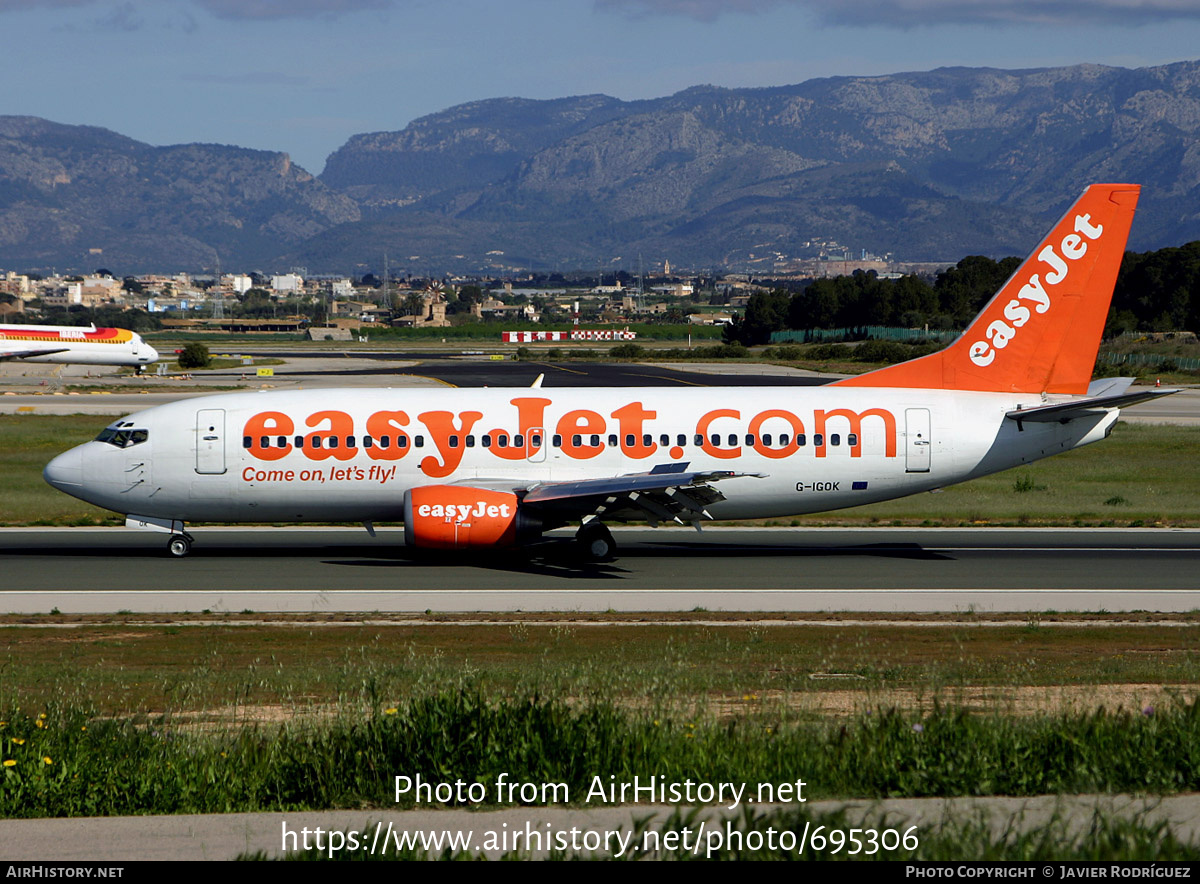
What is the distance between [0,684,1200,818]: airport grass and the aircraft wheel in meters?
17.6

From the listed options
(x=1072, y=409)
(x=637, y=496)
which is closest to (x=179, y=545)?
(x=637, y=496)

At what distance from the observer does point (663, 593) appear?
26.6 m

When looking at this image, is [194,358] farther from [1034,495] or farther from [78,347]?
[1034,495]

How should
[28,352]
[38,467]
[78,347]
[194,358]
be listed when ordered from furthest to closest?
[194,358], [78,347], [28,352], [38,467]

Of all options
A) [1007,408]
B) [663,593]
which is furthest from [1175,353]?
[663,593]

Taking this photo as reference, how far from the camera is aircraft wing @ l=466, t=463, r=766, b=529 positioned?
1106 inches

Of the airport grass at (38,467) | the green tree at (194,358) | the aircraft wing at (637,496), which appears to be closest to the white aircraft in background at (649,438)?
the aircraft wing at (637,496)

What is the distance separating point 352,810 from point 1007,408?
24417mm

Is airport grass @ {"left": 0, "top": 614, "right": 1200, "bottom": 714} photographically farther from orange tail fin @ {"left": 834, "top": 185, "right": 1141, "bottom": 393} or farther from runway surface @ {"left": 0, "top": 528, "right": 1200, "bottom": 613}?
orange tail fin @ {"left": 834, "top": 185, "right": 1141, "bottom": 393}

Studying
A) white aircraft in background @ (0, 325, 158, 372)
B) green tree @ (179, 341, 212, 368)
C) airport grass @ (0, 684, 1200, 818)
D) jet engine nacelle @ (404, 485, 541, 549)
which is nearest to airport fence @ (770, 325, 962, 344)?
green tree @ (179, 341, 212, 368)

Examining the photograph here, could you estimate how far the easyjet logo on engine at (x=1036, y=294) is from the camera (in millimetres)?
31078

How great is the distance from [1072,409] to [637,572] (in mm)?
11443

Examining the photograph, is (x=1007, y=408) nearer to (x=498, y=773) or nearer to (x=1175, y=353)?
(x=498, y=773)

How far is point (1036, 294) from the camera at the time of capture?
31.4 m
